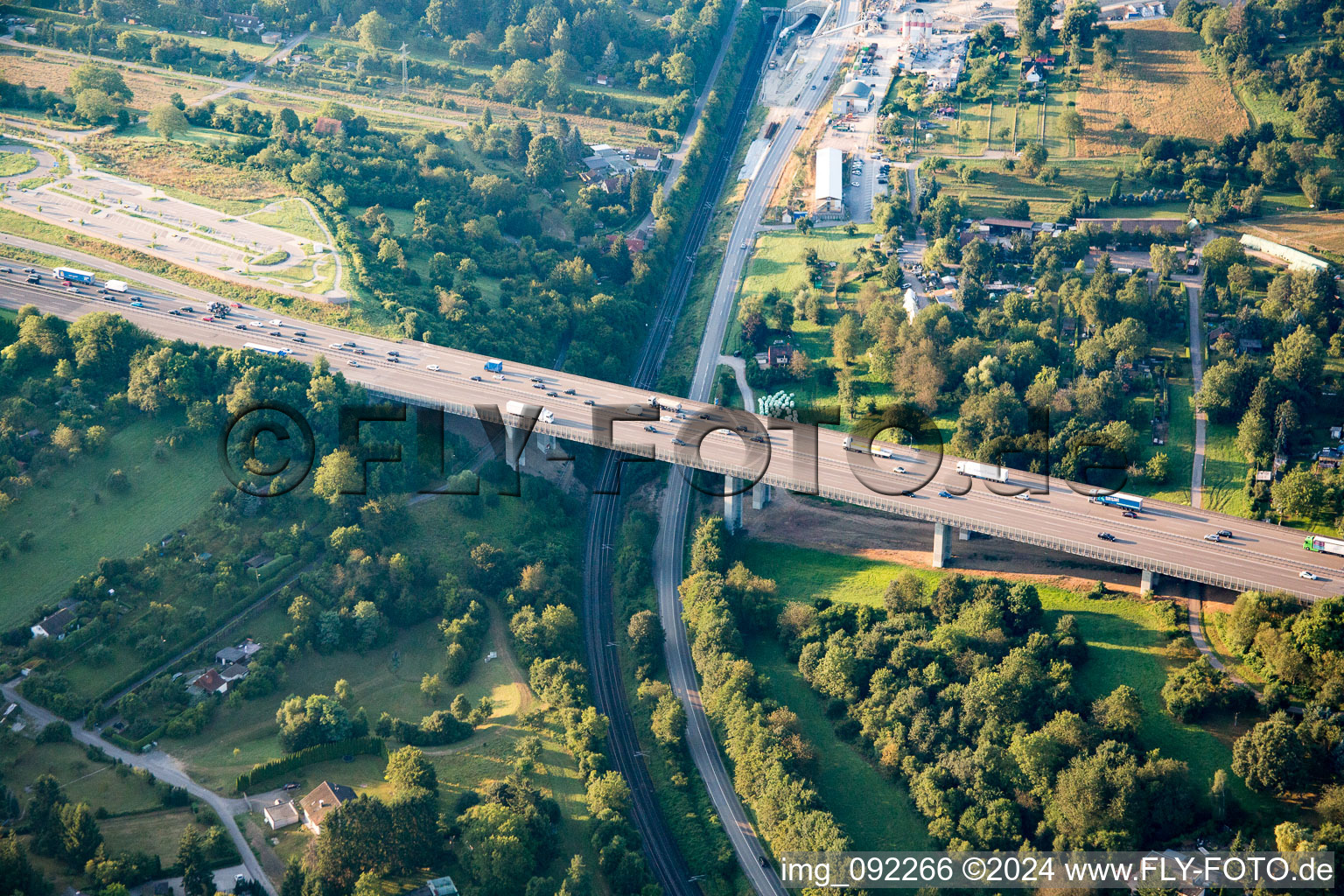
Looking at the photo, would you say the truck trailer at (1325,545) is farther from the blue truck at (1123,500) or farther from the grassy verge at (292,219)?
the grassy verge at (292,219)

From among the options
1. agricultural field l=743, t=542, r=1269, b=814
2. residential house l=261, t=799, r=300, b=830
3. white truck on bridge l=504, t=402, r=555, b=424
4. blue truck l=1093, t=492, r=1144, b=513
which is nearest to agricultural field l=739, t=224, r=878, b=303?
white truck on bridge l=504, t=402, r=555, b=424

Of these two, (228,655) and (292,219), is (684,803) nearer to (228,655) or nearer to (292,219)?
(228,655)

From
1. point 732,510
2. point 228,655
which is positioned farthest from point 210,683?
point 732,510

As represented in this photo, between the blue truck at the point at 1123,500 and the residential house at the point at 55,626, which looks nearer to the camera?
the residential house at the point at 55,626

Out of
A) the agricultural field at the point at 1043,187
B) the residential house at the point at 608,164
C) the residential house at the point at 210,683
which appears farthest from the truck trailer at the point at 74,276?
the agricultural field at the point at 1043,187

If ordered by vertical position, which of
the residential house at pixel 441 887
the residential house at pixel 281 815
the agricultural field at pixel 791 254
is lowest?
the residential house at pixel 441 887

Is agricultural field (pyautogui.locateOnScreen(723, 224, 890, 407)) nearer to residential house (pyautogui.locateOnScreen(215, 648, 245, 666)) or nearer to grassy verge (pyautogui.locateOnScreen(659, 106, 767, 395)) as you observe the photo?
grassy verge (pyautogui.locateOnScreen(659, 106, 767, 395))
